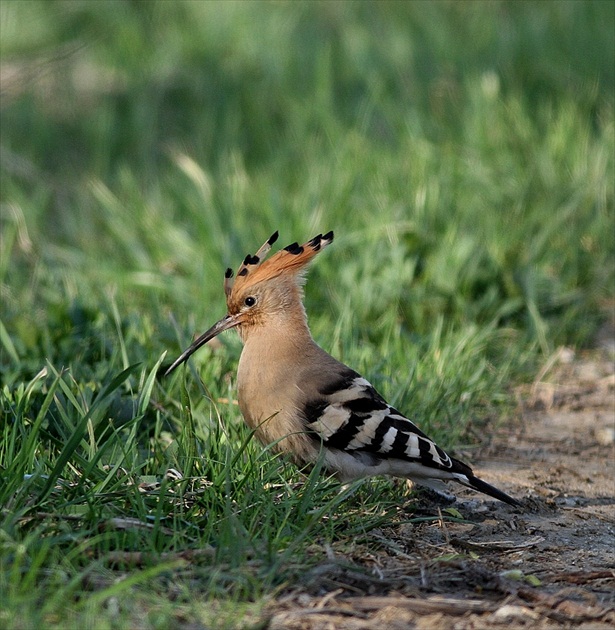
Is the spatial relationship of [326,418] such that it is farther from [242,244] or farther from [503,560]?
[242,244]

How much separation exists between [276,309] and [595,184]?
2.58 metres

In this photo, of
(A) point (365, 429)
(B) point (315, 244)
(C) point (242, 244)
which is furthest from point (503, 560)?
(C) point (242, 244)

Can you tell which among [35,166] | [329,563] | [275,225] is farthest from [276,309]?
[35,166]

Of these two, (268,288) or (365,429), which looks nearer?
(365,429)

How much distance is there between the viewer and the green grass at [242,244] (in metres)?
2.44

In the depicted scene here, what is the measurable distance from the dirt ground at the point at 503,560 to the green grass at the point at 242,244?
0.29 feet

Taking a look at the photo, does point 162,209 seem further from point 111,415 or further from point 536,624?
point 536,624

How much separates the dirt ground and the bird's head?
29.9 inches

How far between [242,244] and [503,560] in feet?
8.05

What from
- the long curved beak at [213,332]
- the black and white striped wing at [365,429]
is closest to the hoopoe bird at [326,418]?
the black and white striped wing at [365,429]

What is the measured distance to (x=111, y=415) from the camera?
10.5 feet

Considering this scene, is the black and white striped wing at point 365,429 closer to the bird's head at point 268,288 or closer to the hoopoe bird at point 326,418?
the hoopoe bird at point 326,418

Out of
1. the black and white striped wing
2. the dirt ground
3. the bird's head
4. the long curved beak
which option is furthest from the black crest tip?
the dirt ground

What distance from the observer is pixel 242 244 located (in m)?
4.82
